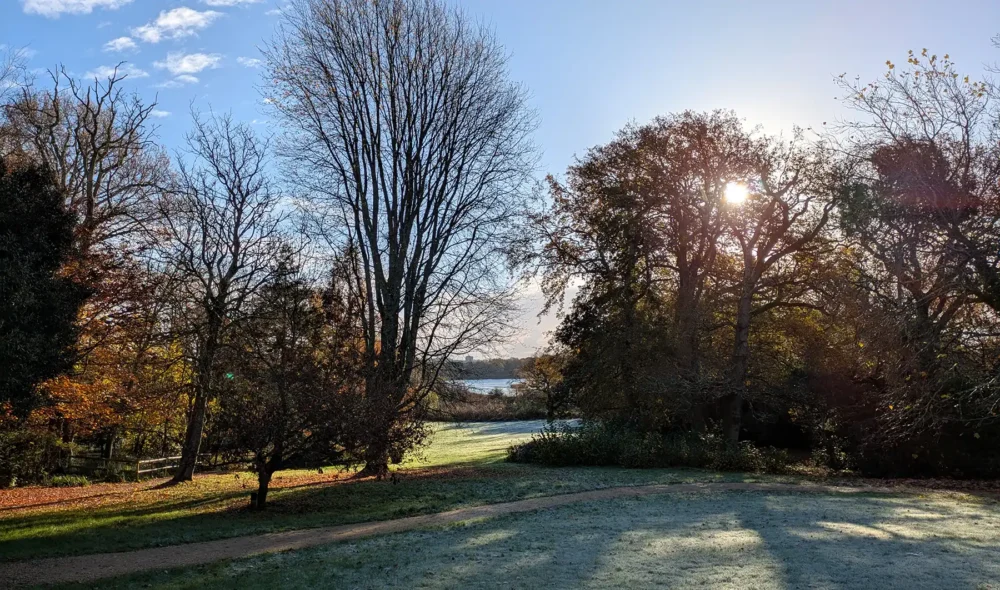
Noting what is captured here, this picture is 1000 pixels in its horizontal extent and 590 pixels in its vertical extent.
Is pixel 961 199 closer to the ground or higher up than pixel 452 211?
closer to the ground

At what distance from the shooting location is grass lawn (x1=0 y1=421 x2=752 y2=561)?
10.2 m

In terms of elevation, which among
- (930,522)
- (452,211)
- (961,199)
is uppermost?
(452,211)

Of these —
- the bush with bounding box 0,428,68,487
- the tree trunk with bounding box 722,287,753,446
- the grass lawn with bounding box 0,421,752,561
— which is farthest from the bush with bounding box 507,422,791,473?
the bush with bounding box 0,428,68,487

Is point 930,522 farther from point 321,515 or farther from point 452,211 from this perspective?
point 452,211

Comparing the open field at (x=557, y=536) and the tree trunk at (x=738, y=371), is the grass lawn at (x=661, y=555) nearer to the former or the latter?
the open field at (x=557, y=536)

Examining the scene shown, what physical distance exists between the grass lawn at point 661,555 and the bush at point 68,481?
57.4ft

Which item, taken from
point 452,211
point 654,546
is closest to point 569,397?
point 452,211

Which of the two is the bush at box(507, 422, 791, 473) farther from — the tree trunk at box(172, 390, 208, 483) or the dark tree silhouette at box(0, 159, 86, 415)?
the dark tree silhouette at box(0, 159, 86, 415)

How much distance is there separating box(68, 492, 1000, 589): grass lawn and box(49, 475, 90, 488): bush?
17484 millimetres

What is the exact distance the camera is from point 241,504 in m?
13.7

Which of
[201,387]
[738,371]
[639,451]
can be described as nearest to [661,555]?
[639,451]

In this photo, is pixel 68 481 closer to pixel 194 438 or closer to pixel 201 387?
pixel 194 438

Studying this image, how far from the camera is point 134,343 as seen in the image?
18812 millimetres

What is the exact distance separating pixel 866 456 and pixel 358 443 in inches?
617
